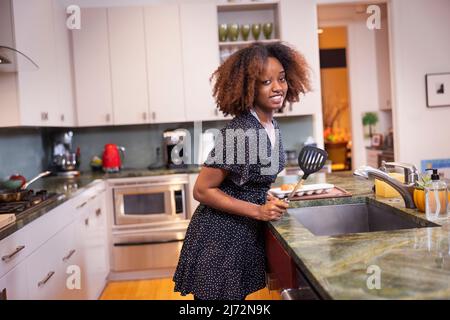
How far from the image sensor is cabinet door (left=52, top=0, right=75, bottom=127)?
149 inches

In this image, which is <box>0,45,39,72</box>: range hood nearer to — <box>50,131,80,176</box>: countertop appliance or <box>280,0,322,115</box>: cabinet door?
<box>50,131,80,176</box>: countertop appliance

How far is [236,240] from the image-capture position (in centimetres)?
167

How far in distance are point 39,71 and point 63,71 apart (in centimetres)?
67

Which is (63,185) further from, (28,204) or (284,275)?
(284,275)

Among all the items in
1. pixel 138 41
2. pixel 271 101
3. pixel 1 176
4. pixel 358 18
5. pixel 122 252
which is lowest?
pixel 122 252

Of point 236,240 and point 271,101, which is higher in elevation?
point 271,101

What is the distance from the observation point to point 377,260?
1.09m

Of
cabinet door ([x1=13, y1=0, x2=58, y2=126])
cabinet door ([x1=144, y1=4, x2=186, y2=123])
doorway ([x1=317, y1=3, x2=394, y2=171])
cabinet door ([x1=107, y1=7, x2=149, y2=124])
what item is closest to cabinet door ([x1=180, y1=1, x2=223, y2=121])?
cabinet door ([x1=144, y1=4, x2=186, y2=123])

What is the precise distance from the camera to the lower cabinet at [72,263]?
2100 mm

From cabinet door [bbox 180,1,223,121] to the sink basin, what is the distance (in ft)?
7.94
